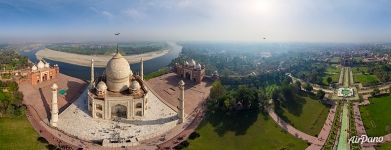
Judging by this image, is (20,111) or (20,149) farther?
(20,111)

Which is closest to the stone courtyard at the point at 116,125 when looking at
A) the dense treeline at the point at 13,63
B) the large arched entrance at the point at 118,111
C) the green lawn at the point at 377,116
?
the large arched entrance at the point at 118,111

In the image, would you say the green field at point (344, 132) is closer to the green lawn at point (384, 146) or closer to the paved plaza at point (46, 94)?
the green lawn at point (384, 146)

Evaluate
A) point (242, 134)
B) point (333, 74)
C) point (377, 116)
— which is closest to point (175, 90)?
point (242, 134)

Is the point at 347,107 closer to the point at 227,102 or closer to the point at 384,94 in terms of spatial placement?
the point at 384,94

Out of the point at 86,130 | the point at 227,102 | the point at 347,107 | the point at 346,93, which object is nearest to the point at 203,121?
the point at 227,102

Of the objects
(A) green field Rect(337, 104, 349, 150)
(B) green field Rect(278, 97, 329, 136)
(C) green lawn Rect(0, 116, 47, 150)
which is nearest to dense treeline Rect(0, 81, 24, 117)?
(C) green lawn Rect(0, 116, 47, 150)

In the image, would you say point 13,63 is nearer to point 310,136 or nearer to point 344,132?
point 310,136
